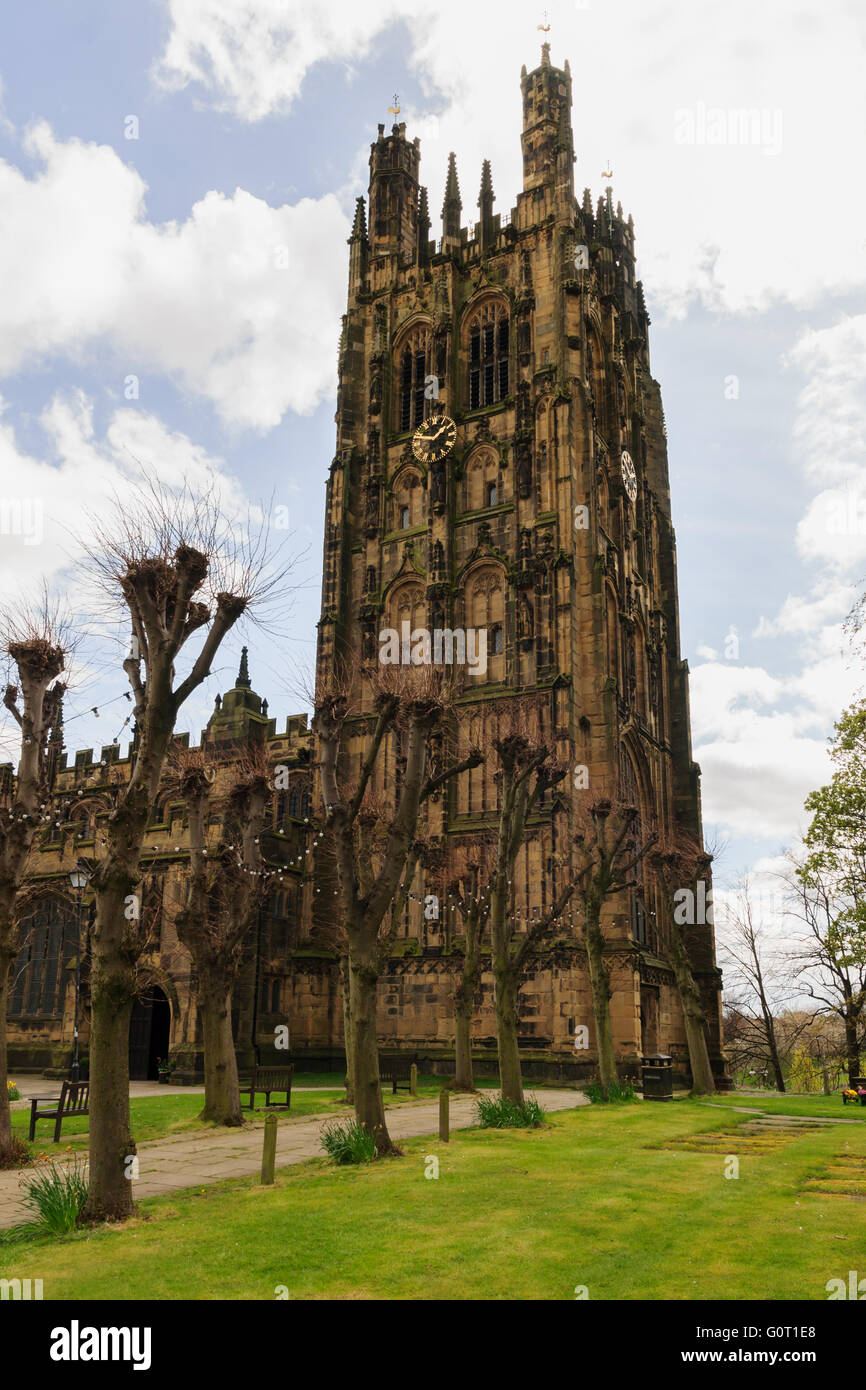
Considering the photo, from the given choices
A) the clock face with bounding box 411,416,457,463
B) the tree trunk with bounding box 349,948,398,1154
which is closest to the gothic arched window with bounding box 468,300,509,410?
the clock face with bounding box 411,416,457,463

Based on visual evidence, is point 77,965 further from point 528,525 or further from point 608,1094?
point 528,525

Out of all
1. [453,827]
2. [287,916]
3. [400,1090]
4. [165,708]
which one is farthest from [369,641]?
[165,708]

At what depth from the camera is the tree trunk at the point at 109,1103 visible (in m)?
10.3

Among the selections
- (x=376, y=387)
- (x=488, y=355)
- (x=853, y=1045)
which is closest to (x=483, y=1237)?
(x=853, y=1045)

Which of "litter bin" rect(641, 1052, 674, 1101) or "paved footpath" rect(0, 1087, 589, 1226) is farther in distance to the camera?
"litter bin" rect(641, 1052, 674, 1101)

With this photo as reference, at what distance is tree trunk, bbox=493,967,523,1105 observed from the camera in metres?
20.1

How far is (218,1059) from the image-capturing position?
1888cm

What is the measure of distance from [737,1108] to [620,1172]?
15.7 metres

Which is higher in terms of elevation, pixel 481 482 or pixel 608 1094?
pixel 481 482

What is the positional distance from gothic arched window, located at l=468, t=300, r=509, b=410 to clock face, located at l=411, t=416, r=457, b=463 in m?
1.87

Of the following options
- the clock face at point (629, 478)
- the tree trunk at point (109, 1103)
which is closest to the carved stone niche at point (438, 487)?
the clock face at point (629, 478)

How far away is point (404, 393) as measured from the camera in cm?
4959

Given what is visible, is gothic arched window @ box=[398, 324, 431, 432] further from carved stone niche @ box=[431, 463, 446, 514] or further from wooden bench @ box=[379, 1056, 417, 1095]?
wooden bench @ box=[379, 1056, 417, 1095]

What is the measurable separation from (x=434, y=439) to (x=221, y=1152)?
118ft
